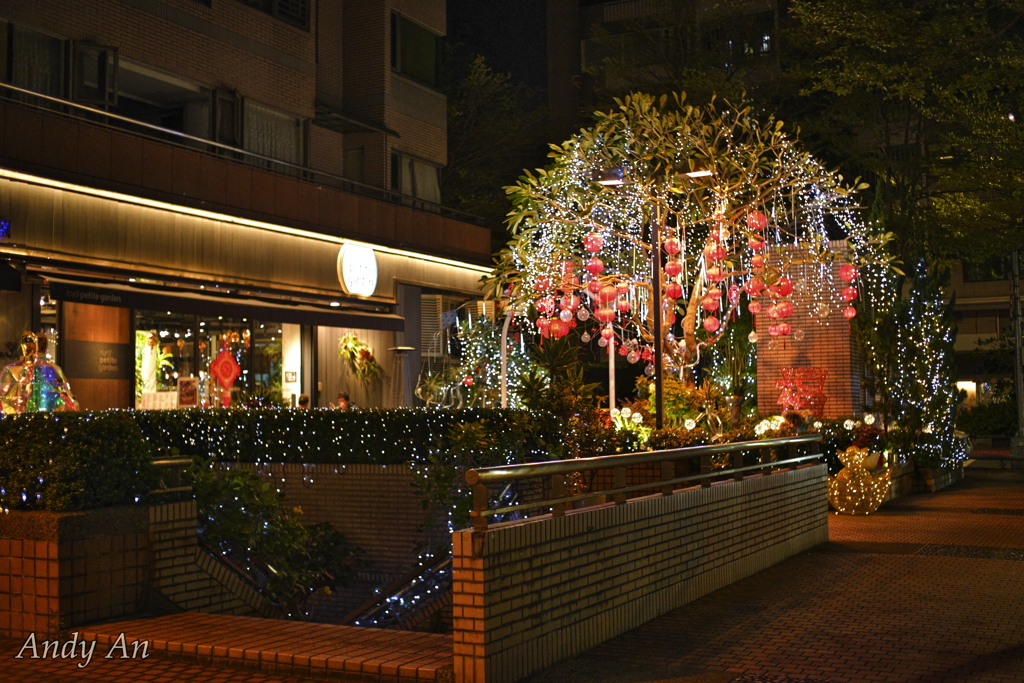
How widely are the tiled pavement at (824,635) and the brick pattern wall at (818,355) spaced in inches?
310

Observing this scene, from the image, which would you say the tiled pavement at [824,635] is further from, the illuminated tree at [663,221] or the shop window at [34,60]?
the shop window at [34,60]

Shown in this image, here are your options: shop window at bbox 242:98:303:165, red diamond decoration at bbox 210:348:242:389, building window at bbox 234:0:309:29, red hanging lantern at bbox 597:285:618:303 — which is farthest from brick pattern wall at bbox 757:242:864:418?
building window at bbox 234:0:309:29

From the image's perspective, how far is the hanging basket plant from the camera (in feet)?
91.6

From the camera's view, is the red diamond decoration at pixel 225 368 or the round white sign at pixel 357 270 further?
the round white sign at pixel 357 270

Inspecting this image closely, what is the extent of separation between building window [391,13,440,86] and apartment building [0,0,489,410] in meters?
0.07

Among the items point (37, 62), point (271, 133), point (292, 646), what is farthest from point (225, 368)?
point (292, 646)

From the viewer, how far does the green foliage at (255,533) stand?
33.2ft

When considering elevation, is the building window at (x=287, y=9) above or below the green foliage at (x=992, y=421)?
above

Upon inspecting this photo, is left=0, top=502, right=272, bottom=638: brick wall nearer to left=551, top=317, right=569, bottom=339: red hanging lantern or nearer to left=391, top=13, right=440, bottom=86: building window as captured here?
left=551, top=317, right=569, bottom=339: red hanging lantern

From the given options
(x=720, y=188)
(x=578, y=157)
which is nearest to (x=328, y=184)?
(x=578, y=157)

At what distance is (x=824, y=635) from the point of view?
833cm

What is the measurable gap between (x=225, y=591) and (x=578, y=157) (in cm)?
1356

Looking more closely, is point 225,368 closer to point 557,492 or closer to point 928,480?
point 928,480

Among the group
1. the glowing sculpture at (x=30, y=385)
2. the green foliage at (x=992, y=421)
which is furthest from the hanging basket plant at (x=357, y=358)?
the green foliage at (x=992, y=421)
